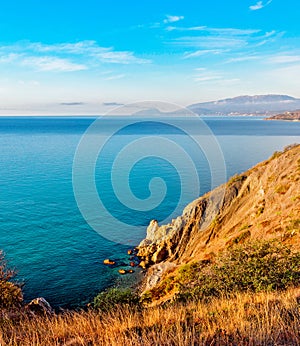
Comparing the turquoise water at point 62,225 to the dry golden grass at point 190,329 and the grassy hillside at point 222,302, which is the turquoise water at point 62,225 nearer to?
the grassy hillside at point 222,302

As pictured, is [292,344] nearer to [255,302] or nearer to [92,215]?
[255,302]

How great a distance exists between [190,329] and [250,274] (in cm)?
587

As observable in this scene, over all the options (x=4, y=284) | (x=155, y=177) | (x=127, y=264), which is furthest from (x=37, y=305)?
(x=155, y=177)

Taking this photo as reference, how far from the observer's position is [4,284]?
15984mm

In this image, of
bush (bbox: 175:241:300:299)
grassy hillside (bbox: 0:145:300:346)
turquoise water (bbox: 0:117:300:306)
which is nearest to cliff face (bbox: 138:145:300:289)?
grassy hillside (bbox: 0:145:300:346)

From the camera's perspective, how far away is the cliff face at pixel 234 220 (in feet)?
80.0

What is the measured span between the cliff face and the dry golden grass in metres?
12.3

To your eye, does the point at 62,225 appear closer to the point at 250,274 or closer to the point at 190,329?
the point at 250,274

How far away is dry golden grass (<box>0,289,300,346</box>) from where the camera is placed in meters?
5.70

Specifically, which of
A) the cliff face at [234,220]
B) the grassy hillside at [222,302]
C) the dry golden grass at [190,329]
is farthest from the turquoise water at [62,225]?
the dry golden grass at [190,329]

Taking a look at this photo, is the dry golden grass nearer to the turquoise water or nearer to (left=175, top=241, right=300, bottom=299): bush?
(left=175, top=241, right=300, bottom=299): bush

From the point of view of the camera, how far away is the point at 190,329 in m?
6.15

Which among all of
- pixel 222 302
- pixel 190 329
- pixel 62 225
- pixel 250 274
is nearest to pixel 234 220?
pixel 250 274

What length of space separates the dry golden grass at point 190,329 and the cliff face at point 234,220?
12346 millimetres
